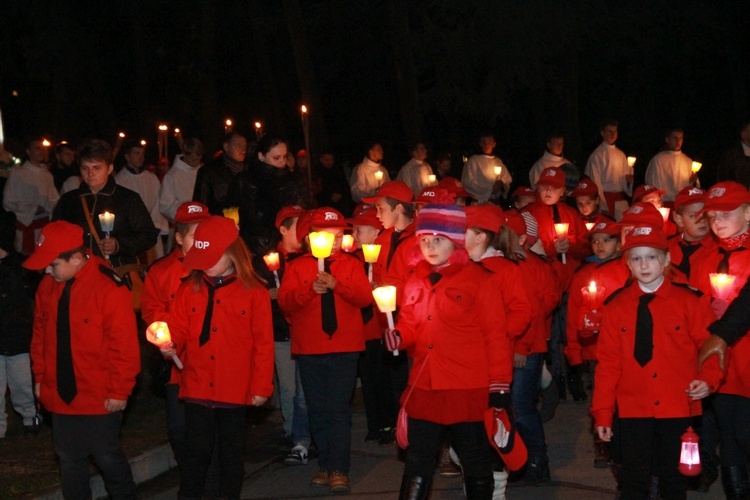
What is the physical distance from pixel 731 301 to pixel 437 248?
179cm

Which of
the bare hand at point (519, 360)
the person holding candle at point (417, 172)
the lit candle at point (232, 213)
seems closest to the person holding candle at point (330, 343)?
the bare hand at point (519, 360)

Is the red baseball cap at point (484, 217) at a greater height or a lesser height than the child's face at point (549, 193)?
lesser

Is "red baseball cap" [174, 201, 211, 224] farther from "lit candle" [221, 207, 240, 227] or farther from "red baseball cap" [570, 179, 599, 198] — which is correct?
"red baseball cap" [570, 179, 599, 198]

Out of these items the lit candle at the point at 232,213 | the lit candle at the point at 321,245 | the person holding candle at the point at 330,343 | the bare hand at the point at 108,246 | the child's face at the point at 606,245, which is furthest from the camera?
the lit candle at the point at 232,213

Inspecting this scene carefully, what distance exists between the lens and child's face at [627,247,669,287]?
659 centimetres

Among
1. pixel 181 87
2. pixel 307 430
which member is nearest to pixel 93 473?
pixel 307 430

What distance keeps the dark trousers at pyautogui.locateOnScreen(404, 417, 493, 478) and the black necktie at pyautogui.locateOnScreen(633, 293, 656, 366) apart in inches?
38.4

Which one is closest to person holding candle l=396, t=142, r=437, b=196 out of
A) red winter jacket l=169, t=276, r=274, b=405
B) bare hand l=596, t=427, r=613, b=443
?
red winter jacket l=169, t=276, r=274, b=405

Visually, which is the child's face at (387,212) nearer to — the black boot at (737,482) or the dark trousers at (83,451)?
the dark trousers at (83,451)

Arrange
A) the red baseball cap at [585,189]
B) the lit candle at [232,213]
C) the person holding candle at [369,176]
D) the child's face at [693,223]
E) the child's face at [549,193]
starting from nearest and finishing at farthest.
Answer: the child's face at [693,223] < the lit candle at [232,213] < the child's face at [549,193] < the red baseball cap at [585,189] < the person holding candle at [369,176]

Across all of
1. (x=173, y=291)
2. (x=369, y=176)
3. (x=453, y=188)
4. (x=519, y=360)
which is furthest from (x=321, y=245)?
(x=369, y=176)

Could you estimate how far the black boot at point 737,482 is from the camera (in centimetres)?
706

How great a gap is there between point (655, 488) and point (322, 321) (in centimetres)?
269

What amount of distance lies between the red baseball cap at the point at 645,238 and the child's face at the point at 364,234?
328cm
